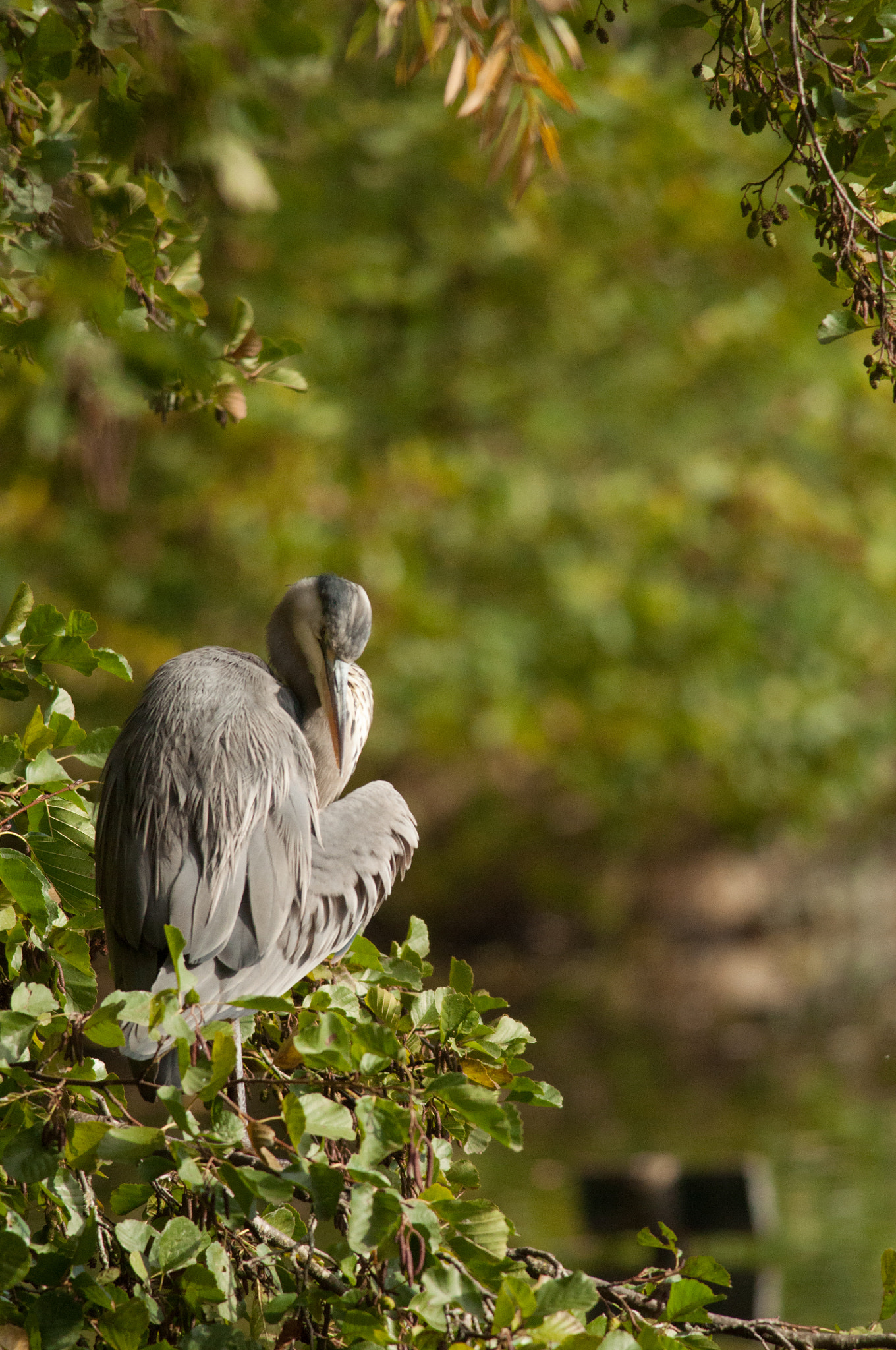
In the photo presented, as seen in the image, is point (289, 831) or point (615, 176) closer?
point (289, 831)

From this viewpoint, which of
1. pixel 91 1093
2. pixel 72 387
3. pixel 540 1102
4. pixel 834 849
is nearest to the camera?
pixel 91 1093

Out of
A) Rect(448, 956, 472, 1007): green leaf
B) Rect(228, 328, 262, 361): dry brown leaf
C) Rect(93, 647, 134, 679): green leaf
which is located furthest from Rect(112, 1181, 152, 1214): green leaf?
Rect(228, 328, 262, 361): dry brown leaf

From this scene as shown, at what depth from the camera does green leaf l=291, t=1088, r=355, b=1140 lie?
1.67 metres

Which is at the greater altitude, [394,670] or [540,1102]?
[540,1102]

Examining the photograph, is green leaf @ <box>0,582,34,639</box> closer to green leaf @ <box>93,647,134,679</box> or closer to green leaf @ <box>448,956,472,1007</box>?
green leaf @ <box>93,647,134,679</box>

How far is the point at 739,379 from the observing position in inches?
394

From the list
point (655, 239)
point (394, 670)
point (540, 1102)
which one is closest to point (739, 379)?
point (655, 239)

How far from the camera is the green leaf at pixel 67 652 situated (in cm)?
219

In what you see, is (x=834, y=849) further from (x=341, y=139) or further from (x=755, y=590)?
(x=341, y=139)

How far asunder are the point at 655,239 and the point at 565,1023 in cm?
662

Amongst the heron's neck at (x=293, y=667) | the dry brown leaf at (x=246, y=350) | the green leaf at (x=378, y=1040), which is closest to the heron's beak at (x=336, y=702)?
the heron's neck at (x=293, y=667)

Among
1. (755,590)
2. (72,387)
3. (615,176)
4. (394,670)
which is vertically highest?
(615,176)

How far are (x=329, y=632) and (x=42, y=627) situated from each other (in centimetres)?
100

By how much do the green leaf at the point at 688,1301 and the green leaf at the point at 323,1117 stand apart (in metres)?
0.53
